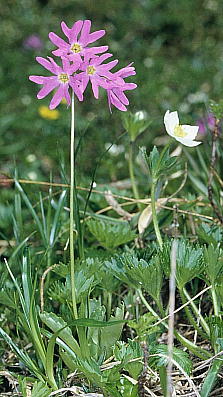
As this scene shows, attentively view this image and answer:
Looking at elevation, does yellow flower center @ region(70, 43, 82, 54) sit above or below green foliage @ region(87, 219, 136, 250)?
above

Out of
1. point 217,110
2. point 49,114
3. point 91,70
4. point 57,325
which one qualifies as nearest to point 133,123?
point 217,110

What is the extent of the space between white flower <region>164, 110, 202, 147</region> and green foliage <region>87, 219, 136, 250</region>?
0.30 meters

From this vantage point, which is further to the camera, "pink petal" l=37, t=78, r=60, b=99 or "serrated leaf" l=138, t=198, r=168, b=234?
"serrated leaf" l=138, t=198, r=168, b=234

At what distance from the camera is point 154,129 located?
8.93 ft

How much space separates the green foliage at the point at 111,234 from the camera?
135cm

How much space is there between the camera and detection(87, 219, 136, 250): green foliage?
4.42ft

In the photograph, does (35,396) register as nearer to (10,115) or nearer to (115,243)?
(115,243)

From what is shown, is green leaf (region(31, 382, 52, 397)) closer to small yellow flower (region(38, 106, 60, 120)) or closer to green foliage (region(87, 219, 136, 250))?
green foliage (region(87, 219, 136, 250))

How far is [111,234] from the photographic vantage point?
4.42 feet

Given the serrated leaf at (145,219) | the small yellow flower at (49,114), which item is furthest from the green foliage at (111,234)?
the small yellow flower at (49,114)

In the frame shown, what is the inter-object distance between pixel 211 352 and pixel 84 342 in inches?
10.7

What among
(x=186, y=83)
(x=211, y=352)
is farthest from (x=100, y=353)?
(x=186, y=83)

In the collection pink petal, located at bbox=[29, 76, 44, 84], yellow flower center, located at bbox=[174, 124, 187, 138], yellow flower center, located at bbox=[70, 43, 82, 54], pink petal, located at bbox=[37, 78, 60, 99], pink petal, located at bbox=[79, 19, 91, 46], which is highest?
pink petal, located at bbox=[79, 19, 91, 46]

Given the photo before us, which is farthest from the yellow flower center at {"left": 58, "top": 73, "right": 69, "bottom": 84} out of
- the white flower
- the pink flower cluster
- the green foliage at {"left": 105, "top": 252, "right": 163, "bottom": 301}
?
the green foliage at {"left": 105, "top": 252, "right": 163, "bottom": 301}
